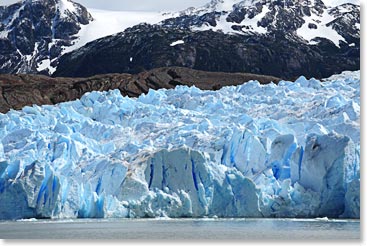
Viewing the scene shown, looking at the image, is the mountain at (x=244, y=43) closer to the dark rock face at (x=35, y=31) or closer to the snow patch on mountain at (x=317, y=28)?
the snow patch on mountain at (x=317, y=28)

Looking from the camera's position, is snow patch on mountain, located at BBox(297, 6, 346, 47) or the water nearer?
the water

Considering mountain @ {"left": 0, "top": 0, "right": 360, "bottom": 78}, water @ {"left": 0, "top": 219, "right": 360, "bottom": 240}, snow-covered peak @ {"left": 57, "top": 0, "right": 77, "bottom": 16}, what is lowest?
water @ {"left": 0, "top": 219, "right": 360, "bottom": 240}

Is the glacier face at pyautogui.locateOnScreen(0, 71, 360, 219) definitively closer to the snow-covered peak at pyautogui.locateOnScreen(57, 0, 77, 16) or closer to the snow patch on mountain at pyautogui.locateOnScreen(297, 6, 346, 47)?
the snow patch on mountain at pyautogui.locateOnScreen(297, 6, 346, 47)

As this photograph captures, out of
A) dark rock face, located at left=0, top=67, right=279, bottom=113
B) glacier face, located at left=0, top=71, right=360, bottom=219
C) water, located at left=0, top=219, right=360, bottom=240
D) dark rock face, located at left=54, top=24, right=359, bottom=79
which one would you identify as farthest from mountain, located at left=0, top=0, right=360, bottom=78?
water, located at left=0, top=219, right=360, bottom=240

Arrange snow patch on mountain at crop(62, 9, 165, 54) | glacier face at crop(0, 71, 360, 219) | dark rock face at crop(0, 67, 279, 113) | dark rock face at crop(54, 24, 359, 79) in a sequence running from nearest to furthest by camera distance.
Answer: glacier face at crop(0, 71, 360, 219), dark rock face at crop(0, 67, 279, 113), dark rock face at crop(54, 24, 359, 79), snow patch on mountain at crop(62, 9, 165, 54)

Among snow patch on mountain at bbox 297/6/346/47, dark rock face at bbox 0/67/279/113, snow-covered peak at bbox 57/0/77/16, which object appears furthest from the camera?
snow-covered peak at bbox 57/0/77/16

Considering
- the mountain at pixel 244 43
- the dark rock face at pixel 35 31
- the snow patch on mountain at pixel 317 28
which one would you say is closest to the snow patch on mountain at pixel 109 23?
the dark rock face at pixel 35 31

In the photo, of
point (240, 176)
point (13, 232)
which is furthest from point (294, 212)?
point (13, 232)
